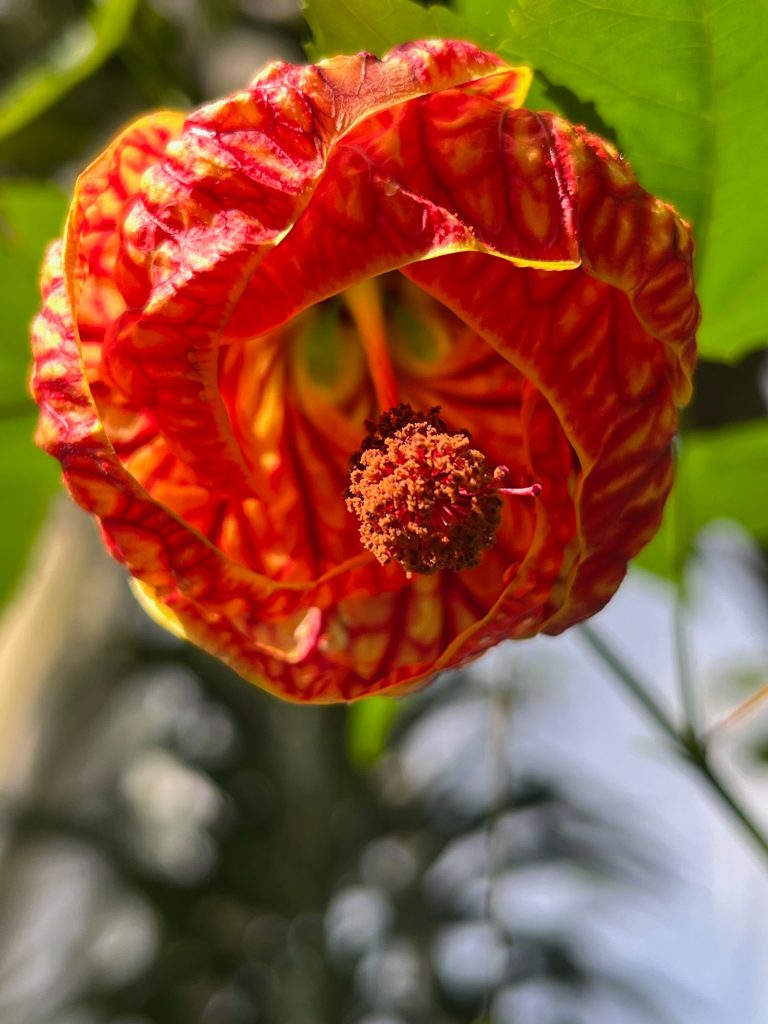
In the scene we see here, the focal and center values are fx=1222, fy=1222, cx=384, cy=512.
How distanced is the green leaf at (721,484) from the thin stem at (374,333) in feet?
0.93

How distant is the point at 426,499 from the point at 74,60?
1.49 feet

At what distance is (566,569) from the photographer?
532 millimetres

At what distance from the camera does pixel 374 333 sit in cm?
64

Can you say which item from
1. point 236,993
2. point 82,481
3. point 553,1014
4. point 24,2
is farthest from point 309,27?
point 236,993

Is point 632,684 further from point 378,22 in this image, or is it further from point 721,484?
point 378,22

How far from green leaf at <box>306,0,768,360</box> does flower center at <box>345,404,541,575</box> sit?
0.52 feet

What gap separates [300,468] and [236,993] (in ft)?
3.30

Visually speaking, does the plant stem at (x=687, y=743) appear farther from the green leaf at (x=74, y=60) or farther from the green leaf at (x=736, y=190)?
the green leaf at (x=74, y=60)

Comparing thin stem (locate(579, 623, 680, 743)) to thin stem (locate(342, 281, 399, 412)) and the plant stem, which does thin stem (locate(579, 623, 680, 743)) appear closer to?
the plant stem

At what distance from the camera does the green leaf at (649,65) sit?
0.50 metres

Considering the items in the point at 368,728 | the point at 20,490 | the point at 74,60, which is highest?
the point at 74,60

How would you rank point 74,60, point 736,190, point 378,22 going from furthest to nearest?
point 74,60
point 736,190
point 378,22

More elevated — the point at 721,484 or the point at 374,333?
the point at 374,333

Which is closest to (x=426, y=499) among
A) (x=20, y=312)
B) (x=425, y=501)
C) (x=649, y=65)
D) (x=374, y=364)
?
(x=425, y=501)
